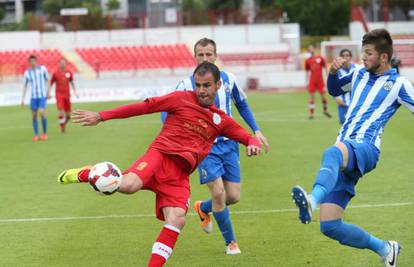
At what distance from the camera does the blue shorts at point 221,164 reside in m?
8.91

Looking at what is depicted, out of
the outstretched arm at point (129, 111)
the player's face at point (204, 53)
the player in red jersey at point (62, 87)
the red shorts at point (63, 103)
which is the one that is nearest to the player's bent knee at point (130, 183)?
the outstretched arm at point (129, 111)

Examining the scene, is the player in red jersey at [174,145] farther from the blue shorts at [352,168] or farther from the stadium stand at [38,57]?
the stadium stand at [38,57]

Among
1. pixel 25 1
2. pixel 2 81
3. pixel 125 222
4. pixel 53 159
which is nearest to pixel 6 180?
pixel 53 159

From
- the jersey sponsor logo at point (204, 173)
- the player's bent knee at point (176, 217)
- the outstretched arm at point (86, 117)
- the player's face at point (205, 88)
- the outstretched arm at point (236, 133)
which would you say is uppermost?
the player's face at point (205, 88)

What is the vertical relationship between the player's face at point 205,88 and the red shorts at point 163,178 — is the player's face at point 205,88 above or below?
above

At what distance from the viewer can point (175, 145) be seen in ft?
25.6

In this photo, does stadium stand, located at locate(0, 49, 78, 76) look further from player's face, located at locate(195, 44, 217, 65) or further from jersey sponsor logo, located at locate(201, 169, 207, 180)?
jersey sponsor logo, located at locate(201, 169, 207, 180)

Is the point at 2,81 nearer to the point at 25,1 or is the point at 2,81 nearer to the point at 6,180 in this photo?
the point at 25,1

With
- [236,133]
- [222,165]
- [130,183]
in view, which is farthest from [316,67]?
[130,183]

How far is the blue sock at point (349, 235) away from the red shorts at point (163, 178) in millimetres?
1262

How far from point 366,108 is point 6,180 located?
9.15 meters

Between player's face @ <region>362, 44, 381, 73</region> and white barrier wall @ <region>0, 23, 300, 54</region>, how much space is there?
50.7m

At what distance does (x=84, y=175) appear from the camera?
7379 millimetres

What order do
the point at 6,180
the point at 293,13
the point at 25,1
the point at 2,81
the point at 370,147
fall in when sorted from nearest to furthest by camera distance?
the point at 370,147, the point at 6,180, the point at 2,81, the point at 293,13, the point at 25,1
